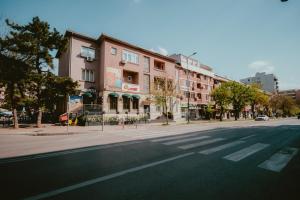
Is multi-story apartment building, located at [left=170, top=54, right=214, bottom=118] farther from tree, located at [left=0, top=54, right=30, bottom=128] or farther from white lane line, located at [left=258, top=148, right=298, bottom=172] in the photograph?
white lane line, located at [left=258, top=148, right=298, bottom=172]

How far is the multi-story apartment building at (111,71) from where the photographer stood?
24.9 m

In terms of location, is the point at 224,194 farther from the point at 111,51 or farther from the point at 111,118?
the point at 111,51

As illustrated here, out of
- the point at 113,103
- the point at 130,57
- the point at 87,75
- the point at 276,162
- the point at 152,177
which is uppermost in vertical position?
the point at 130,57

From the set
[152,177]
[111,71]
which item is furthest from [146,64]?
[152,177]

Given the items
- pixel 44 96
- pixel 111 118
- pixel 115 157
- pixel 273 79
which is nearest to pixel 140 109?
pixel 111 118

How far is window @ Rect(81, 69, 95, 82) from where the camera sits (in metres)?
25.5

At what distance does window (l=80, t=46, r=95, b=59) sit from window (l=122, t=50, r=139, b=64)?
4.71m

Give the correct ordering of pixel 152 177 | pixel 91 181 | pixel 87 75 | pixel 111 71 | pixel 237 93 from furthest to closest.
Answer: pixel 237 93 < pixel 111 71 < pixel 87 75 < pixel 152 177 < pixel 91 181

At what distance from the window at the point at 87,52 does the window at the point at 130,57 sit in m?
4.71

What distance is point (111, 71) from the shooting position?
86.3 ft

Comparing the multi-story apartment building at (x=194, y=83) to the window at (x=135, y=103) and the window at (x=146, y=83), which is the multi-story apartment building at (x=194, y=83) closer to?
the window at (x=146, y=83)

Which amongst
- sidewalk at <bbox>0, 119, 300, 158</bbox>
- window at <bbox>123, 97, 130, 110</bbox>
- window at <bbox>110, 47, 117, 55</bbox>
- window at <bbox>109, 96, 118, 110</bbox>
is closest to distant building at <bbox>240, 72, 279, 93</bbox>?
window at <bbox>123, 97, 130, 110</bbox>

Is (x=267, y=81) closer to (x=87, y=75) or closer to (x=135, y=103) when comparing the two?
(x=135, y=103)

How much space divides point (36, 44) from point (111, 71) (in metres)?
10.3
